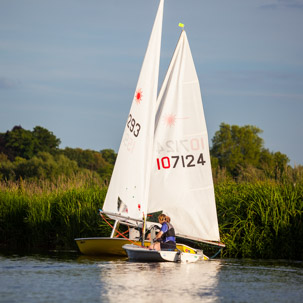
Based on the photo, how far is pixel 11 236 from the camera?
23.1m

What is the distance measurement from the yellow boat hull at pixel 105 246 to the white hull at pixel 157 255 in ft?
1.70

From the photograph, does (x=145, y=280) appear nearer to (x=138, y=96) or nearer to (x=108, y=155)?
(x=138, y=96)

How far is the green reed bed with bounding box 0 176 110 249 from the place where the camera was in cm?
2147

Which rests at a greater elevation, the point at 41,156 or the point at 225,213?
the point at 41,156

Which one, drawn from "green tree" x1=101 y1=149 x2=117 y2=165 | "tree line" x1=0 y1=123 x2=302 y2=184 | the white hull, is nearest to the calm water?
the white hull

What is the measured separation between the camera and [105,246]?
18.7 meters

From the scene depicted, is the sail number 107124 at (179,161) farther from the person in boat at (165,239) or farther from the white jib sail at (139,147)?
the person in boat at (165,239)

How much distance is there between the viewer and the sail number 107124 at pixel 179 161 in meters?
18.6

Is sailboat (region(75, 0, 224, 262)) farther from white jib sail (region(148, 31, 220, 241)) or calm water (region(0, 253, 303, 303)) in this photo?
calm water (region(0, 253, 303, 303))

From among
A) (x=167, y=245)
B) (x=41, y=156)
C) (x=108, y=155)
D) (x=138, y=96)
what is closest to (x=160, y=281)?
(x=167, y=245)

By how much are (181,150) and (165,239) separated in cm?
245

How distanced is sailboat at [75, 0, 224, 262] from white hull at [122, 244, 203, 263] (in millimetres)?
910

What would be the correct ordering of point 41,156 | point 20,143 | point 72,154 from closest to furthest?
point 41,156, point 20,143, point 72,154

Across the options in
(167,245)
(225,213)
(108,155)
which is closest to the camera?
(167,245)
